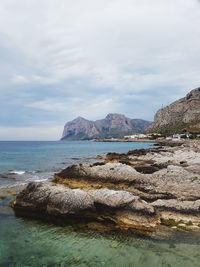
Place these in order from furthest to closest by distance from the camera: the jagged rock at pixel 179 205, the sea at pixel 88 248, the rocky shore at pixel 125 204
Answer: the jagged rock at pixel 179 205 < the rocky shore at pixel 125 204 < the sea at pixel 88 248

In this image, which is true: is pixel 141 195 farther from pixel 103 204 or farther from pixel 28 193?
pixel 28 193

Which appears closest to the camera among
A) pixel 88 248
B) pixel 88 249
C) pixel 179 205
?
pixel 88 249

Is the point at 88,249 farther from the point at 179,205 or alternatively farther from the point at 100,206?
the point at 179,205

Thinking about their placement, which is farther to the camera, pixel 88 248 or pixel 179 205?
pixel 179 205

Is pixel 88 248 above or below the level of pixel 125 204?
below

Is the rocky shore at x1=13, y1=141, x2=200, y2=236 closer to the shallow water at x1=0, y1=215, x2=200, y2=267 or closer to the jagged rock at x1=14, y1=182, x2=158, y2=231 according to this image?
the jagged rock at x1=14, y1=182, x2=158, y2=231

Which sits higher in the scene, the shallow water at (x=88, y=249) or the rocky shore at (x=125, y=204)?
the rocky shore at (x=125, y=204)

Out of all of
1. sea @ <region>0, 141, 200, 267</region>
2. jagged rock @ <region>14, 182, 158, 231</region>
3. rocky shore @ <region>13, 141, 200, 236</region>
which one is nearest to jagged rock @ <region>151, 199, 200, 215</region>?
rocky shore @ <region>13, 141, 200, 236</region>

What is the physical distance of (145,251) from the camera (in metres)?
20.9

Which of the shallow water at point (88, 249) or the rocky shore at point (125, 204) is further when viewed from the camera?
the rocky shore at point (125, 204)

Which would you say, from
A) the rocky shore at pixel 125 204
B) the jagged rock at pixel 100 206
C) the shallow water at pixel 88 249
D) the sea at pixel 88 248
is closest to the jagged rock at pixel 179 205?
the rocky shore at pixel 125 204

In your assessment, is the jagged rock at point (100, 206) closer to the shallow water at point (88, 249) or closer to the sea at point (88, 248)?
the sea at point (88, 248)

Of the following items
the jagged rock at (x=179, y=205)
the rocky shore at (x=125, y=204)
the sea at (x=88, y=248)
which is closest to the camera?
the sea at (x=88, y=248)

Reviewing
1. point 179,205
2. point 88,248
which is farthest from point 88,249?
point 179,205
